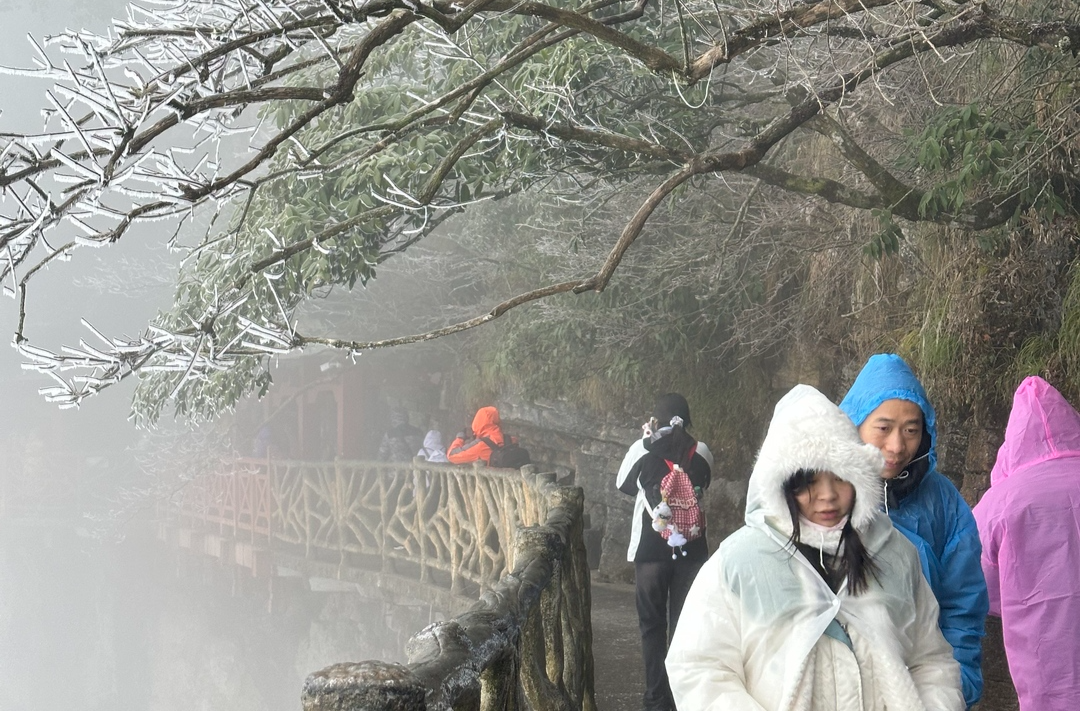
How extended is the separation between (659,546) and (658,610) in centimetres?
28

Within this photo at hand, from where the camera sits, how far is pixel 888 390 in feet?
9.10

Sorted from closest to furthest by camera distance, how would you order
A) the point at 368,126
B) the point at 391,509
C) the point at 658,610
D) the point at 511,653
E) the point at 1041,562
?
the point at 511,653
the point at 1041,562
the point at 368,126
the point at 658,610
the point at 391,509

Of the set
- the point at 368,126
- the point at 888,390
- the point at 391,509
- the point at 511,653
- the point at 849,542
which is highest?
the point at 368,126

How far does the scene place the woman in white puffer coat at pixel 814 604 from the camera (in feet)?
6.99

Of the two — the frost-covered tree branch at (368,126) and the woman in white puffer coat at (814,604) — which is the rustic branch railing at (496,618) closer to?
the woman in white puffer coat at (814,604)

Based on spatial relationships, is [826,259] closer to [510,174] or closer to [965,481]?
[965,481]

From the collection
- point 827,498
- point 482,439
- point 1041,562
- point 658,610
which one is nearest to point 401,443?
point 482,439

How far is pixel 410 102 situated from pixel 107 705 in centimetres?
2696

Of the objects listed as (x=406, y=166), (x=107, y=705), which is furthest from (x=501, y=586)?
(x=107, y=705)

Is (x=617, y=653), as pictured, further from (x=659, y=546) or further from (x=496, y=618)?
(x=496, y=618)

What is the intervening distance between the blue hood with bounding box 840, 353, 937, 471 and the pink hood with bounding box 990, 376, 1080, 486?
0.55 m

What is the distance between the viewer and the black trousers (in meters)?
4.56

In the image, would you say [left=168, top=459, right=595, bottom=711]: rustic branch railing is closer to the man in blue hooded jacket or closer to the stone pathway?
the stone pathway

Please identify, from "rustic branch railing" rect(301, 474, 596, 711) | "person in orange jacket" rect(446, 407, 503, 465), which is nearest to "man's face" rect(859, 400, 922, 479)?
"rustic branch railing" rect(301, 474, 596, 711)
